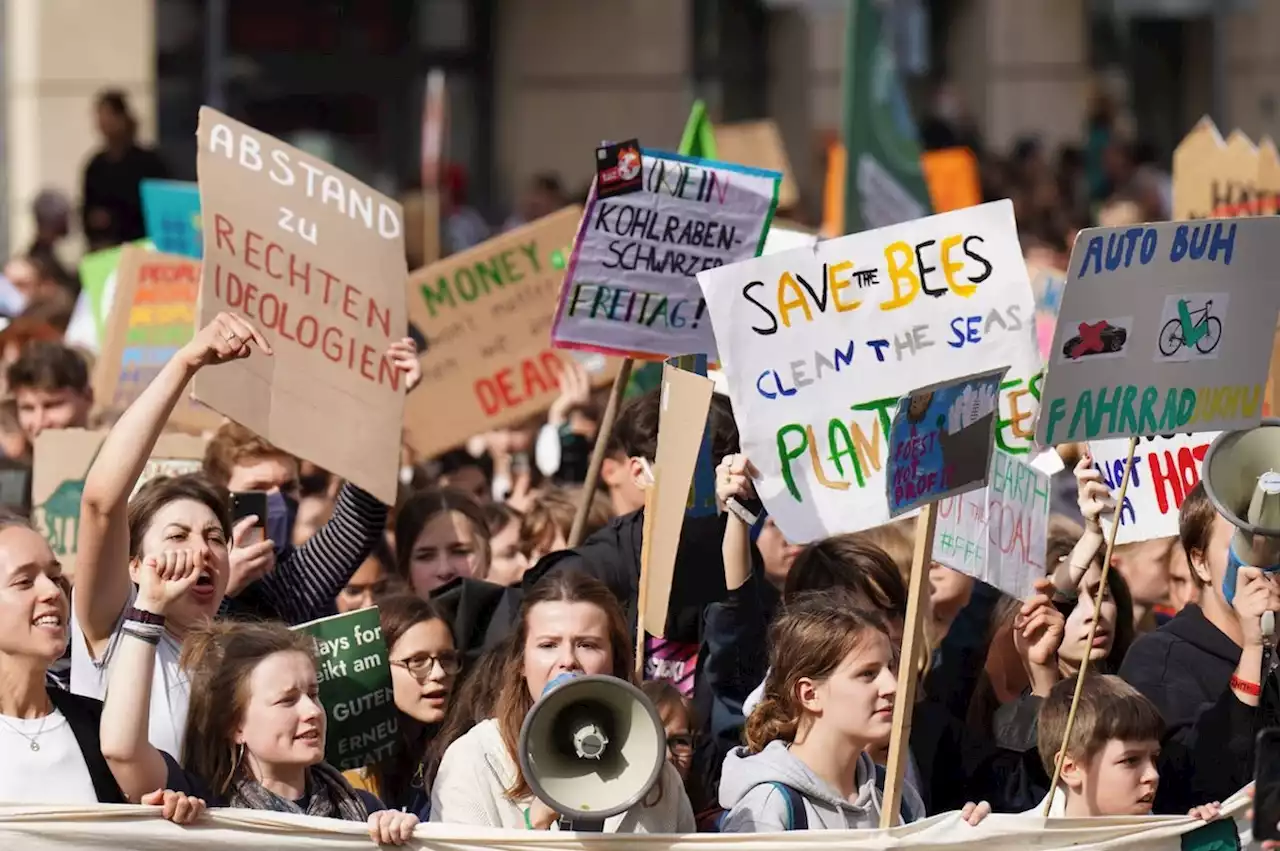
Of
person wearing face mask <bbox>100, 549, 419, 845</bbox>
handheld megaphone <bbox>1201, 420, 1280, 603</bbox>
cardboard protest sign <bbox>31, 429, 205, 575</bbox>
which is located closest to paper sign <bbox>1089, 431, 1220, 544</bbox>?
handheld megaphone <bbox>1201, 420, 1280, 603</bbox>

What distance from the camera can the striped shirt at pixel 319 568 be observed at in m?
6.08

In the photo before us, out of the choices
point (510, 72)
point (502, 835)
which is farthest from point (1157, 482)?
point (510, 72)

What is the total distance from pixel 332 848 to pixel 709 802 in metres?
1.11

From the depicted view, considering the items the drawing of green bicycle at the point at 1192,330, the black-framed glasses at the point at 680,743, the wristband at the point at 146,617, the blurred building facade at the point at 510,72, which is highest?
the drawing of green bicycle at the point at 1192,330

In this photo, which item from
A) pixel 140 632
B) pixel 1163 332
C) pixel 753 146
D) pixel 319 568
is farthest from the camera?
pixel 753 146

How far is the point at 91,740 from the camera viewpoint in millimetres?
4633

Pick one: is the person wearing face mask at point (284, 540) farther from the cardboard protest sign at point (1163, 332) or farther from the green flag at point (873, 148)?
the green flag at point (873, 148)

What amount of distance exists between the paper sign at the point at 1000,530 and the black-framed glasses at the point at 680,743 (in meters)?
0.72

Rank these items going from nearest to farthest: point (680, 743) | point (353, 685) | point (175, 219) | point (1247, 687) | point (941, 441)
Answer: point (941, 441) → point (1247, 687) → point (680, 743) → point (353, 685) → point (175, 219)

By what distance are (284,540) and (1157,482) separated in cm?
206

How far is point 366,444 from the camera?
→ 21.0 feet

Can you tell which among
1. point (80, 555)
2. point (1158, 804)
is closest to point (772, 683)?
point (1158, 804)

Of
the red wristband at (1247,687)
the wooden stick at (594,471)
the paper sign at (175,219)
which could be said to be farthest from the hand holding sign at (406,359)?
the paper sign at (175,219)

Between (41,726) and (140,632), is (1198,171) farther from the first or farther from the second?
(41,726)
